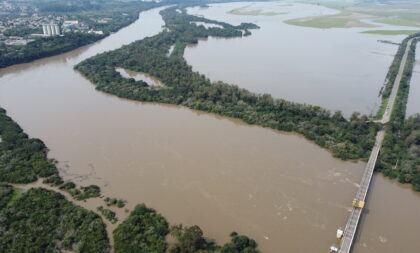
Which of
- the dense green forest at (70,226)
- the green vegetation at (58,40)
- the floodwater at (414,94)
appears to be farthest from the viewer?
the green vegetation at (58,40)

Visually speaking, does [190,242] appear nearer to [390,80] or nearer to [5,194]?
[5,194]

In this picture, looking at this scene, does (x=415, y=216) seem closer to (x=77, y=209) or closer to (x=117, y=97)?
(x=77, y=209)

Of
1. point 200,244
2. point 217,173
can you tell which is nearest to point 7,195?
point 200,244

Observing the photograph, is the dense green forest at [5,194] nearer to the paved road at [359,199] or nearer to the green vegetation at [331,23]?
the paved road at [359,199]

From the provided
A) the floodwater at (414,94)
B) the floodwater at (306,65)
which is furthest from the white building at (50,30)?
the floodwater at (414,94)

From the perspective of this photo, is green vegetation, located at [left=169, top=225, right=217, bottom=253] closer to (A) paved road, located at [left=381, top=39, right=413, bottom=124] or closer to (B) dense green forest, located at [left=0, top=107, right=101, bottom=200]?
(B) dense green forest, located at [left=0, top=107, right=101, bottom=200]
